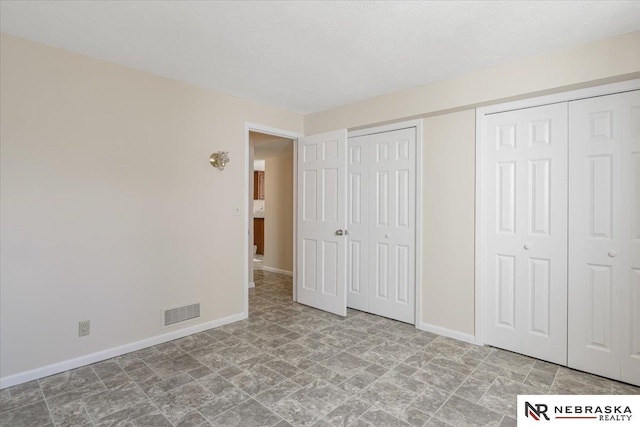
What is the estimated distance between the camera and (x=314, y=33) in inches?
87.4

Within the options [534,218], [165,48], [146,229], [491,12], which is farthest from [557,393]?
[165,48]

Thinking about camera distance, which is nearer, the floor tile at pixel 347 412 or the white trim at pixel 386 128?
the floor tile at pixel 347 412

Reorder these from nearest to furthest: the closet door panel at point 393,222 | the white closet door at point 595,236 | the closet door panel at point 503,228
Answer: the white closet door at point 595,236, the closet door panel at point 503,228, the closet door panel at point 393,222

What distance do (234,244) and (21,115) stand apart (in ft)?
6.67

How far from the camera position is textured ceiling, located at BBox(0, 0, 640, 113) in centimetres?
194

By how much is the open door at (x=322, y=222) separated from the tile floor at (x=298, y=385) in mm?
784

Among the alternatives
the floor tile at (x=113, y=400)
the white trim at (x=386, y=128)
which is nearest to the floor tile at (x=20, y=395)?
the floor tile at (x=113, y=400)

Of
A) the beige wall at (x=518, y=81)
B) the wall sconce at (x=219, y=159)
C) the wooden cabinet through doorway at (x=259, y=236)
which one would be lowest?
the wooden cabinet through doorway at (x=259, y=236)

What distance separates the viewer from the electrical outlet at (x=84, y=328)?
101 inches

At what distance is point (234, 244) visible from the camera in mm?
3605

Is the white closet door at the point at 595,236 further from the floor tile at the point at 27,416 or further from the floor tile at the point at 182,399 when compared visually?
the floor tile at the point at 27,416

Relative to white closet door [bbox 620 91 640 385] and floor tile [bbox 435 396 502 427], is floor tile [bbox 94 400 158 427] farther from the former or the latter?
white closet door [bbox 620 91 640 385]

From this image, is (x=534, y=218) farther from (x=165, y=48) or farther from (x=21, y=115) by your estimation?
(x=21, y=115)

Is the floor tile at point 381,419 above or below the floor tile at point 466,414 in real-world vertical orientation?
below
